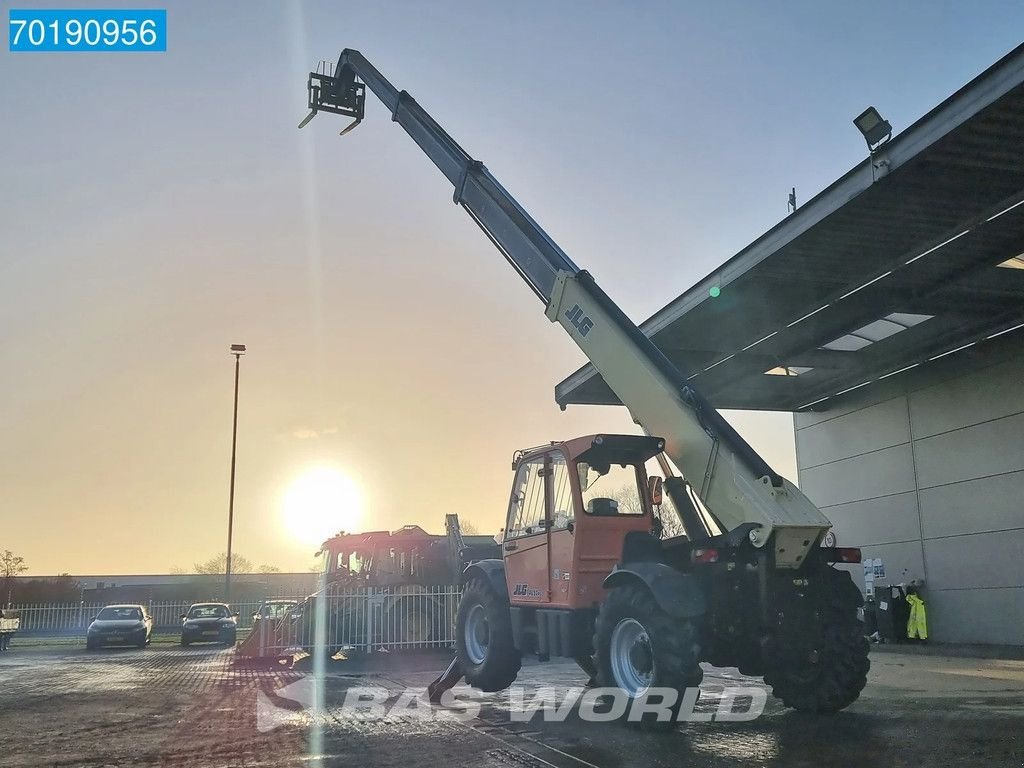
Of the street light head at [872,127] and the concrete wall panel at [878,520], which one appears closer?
the street light head at [872,127]

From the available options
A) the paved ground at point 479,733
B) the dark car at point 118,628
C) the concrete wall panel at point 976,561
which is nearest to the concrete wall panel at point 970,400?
the concrete wall panel at point 976,561

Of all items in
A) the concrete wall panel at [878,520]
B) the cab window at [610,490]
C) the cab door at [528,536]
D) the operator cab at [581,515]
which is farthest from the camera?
the concrete wall panel at [878,520]

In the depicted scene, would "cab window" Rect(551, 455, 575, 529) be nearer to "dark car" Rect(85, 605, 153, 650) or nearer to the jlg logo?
the jlg logo

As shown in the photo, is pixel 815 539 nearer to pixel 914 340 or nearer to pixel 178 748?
pixel 178 748

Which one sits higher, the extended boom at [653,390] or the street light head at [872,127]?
the street light head at [872,127]

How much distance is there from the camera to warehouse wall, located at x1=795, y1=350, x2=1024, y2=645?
16.7 m

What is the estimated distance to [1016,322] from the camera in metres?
15.9

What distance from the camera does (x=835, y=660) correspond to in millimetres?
8172

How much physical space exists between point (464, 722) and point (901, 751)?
3.96 m

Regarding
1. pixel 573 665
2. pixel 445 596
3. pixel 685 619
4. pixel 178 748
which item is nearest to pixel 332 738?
pixel 178 748

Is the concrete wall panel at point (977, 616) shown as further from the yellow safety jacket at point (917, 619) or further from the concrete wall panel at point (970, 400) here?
the concrete wall panel at point (970, 400)

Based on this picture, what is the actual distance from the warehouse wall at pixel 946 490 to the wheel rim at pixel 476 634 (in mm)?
11488

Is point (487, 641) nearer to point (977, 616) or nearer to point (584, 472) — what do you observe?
point (584, 472)

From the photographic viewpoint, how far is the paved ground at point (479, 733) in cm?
655
